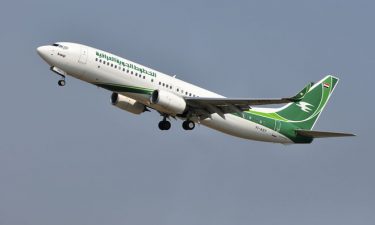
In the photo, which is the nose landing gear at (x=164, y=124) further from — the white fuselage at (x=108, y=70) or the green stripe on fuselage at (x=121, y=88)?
the green stripe on fuselage at (x=121, y=88)

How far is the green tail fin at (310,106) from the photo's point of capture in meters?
69.1

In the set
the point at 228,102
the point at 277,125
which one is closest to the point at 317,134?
the point at 277,125

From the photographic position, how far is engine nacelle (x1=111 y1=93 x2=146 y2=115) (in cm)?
6444

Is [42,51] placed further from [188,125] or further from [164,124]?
[188,125]

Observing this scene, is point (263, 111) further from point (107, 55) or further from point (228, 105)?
point (107, 55)

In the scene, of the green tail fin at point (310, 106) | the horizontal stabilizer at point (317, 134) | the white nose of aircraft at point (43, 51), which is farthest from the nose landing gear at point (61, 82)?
the horizontal stabilizer at point (317, 134)

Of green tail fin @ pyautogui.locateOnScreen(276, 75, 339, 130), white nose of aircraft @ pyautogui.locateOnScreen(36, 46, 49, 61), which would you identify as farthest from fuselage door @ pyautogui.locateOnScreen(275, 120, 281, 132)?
white nose of aircraft @ pyautogui.locateOnScreen(36, 46, 49, 61)

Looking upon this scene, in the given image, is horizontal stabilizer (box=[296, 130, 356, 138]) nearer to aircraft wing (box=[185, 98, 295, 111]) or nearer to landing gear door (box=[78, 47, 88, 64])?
aircraft wing (box=[185, 98, 295, 111])

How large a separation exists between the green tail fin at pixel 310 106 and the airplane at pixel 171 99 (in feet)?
0.64

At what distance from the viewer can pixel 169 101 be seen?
60406 millimetres

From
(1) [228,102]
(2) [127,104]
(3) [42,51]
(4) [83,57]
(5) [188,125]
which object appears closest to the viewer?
(4) [83,57]

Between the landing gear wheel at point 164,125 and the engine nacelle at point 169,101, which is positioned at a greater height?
the engine nacelle at point 169,101

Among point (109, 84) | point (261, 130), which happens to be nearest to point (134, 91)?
point (109, 84)

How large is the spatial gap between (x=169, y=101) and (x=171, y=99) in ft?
0.76
